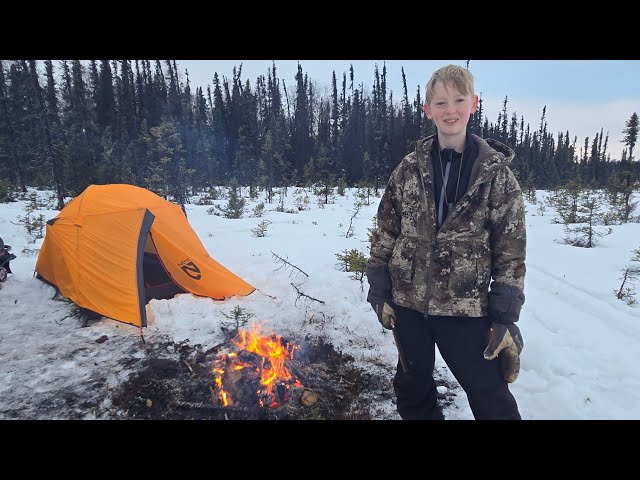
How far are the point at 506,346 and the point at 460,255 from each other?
601 millimetres

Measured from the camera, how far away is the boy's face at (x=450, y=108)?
2.01 meters

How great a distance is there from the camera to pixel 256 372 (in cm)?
360

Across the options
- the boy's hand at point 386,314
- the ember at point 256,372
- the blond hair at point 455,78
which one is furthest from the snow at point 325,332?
the blond hair at point 455,78

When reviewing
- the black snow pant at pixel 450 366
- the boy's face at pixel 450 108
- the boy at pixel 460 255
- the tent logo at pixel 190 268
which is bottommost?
the tent logo at pixel 190 268

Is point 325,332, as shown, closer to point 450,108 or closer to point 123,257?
point 123,257

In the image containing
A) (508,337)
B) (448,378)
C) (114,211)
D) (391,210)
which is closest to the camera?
(508,337)

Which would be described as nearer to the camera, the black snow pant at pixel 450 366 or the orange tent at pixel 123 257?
the black snow pant at pixel 450 366

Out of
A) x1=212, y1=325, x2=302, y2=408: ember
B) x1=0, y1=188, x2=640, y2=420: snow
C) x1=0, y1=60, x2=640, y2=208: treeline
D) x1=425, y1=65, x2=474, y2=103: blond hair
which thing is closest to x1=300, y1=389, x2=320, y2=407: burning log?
x1=212, y1=325, x2=302, y2=408: ember

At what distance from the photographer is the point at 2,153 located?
67.6ft

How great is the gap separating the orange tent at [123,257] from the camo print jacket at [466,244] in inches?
156

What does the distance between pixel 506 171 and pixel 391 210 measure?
0.76 metres

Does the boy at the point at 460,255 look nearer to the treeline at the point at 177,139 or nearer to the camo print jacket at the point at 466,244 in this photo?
the camo print jacket at the point at 466,244
